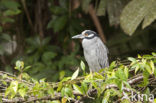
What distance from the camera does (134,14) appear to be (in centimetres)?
258

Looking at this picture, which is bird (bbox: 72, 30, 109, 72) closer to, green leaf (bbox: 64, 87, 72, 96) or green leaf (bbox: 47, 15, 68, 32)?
green leaf (bbox: 47, 15, 68, 32)

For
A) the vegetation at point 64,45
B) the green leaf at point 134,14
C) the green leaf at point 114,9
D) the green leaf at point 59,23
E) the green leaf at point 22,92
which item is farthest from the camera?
the green leaf at point 59,23

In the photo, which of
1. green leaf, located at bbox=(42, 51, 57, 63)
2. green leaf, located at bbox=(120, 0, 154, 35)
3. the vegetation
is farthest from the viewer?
green leaf, located at bbox=(42, 51, 57, 63)

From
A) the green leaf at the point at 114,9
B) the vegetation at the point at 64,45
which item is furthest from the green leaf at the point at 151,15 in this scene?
the green leaf at the point at 114,9

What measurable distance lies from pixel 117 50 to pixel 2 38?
62.4 inches

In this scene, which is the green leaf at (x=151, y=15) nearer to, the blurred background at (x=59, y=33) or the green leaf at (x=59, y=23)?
the blurred background at (x=59, y=33)

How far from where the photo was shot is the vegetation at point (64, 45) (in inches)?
69.0

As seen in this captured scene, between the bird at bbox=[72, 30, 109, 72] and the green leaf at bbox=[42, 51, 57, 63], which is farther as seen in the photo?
the green leaf at bbox=[42, 51, 57, 63]

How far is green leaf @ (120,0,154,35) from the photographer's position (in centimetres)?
253

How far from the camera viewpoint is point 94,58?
8.77ft

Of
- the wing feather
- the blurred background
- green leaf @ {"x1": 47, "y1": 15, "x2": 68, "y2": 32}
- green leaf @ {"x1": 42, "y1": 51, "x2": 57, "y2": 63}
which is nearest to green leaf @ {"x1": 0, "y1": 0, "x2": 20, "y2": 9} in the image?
the blurred background

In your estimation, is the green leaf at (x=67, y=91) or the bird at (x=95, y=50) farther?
the bird at (x=95, y=50)

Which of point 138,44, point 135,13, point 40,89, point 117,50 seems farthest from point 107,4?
point 40,89

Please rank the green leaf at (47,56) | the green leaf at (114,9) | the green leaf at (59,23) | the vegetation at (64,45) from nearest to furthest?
the vegetation at (64,45)
the green leaf at (114,9)
the green leaf at (47,56)
the green leaf at (59,23)
